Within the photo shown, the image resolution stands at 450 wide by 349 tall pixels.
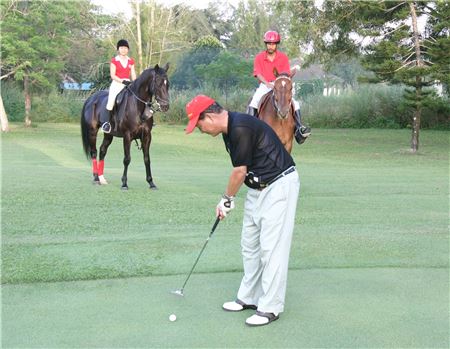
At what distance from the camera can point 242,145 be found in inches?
183

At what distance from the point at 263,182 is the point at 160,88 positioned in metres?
7.03

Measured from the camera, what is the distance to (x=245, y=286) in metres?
5.15

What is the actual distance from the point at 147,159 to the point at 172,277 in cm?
655

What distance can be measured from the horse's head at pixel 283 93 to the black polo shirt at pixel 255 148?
5283 mm

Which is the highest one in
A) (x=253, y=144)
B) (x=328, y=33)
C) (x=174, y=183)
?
(x=328, y=33)

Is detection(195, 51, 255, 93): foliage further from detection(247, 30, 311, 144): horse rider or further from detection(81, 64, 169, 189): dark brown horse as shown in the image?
detection(247, 30, 311, 144): horse rider

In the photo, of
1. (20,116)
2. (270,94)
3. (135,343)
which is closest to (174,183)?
(270,94)

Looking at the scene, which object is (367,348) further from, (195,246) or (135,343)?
(195,246)

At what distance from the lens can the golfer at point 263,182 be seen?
466cm

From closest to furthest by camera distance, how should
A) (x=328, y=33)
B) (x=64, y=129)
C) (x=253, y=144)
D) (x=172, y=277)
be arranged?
(x=253, y=144)
(x=172, y=277)
(x=328, y=33)
(x=64, y=129)

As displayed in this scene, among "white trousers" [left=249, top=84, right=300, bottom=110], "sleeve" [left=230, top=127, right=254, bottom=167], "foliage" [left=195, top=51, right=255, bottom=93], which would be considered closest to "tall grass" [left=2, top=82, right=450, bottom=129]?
"foliage" [left=195, top=51, right=255, bottom=93]

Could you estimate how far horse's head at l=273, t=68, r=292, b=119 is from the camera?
10.0 m

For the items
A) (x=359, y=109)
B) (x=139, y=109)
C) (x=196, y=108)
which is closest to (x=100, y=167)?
(x=139, y=109)

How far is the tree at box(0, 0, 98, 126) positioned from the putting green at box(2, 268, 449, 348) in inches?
1049
